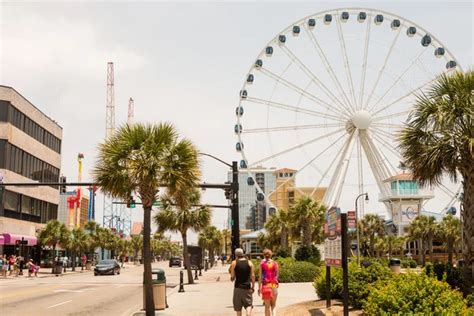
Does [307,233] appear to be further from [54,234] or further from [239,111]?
[54,234]

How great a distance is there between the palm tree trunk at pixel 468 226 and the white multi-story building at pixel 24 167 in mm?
39935

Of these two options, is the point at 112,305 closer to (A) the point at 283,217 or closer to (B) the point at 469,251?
(B) the point at 469,251

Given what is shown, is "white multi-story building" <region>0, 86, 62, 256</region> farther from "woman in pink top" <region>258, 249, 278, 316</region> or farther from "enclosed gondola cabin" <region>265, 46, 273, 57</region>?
"woman in pink top" <region>258, 249, 278, 316</region>

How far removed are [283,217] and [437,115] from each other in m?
39.7

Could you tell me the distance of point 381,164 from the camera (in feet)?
152

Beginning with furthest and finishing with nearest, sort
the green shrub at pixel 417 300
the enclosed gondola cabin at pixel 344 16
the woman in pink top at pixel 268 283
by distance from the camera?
the enclosed gondola cabin at pixel 344 16 → the woman in pink top at pixel 268 283 → the green shrub at pixel 417 300

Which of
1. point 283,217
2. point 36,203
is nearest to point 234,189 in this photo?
point 283,217

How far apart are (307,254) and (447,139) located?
26824 mm

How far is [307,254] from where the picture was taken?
41.4 meters

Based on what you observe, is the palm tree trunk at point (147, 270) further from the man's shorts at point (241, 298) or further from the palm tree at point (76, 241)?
the palm tree at point (76, 241)

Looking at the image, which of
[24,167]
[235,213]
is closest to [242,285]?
[235,213]

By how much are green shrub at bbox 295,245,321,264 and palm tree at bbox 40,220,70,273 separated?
25.1 metres

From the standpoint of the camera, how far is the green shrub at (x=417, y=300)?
9.61m

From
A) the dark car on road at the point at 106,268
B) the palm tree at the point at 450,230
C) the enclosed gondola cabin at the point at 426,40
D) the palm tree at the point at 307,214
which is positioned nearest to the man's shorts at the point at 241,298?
the palm tree at the point at 307,214
